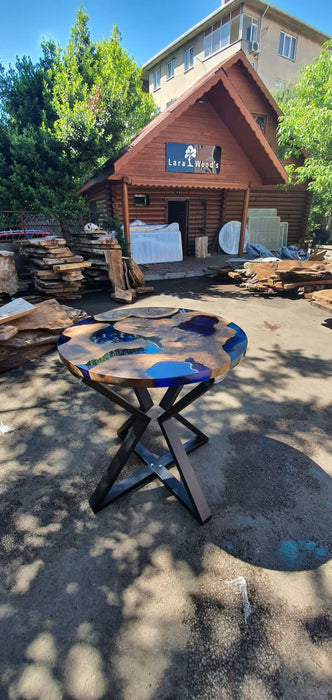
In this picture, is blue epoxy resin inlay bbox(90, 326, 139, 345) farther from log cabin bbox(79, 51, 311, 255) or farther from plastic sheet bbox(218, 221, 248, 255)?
plastic sheet bbox(218, 221, 248, 255)

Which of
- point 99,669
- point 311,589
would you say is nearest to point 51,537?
point 99,669

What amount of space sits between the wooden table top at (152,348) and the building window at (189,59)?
34.9 m

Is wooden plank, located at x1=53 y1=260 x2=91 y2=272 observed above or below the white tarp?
below

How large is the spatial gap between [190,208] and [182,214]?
491mm

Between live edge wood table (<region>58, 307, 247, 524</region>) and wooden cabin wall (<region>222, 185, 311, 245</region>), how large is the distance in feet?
48.6

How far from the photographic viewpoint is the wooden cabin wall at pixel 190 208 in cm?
1352

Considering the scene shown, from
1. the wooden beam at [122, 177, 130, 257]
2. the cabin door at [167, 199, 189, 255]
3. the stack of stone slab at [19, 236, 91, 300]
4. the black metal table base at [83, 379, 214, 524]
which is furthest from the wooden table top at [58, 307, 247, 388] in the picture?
the cabin door at [167, 199, 189, 255]

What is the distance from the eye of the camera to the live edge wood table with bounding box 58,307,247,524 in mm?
1877

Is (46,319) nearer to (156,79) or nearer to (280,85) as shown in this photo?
(280,85)

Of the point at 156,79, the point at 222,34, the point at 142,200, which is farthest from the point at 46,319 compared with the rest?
the point at 156,79

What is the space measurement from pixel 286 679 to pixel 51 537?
1.50 meters

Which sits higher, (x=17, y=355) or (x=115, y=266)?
(x=115, y=266)

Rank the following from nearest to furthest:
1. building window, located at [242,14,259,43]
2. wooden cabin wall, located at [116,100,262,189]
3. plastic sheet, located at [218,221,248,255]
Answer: wooden cabin wall, located at [116,100,262,189], plastic sheet, located at [218,221,248,255], building window, located at [242,14,259,43]

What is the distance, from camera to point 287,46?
88.6 ft
